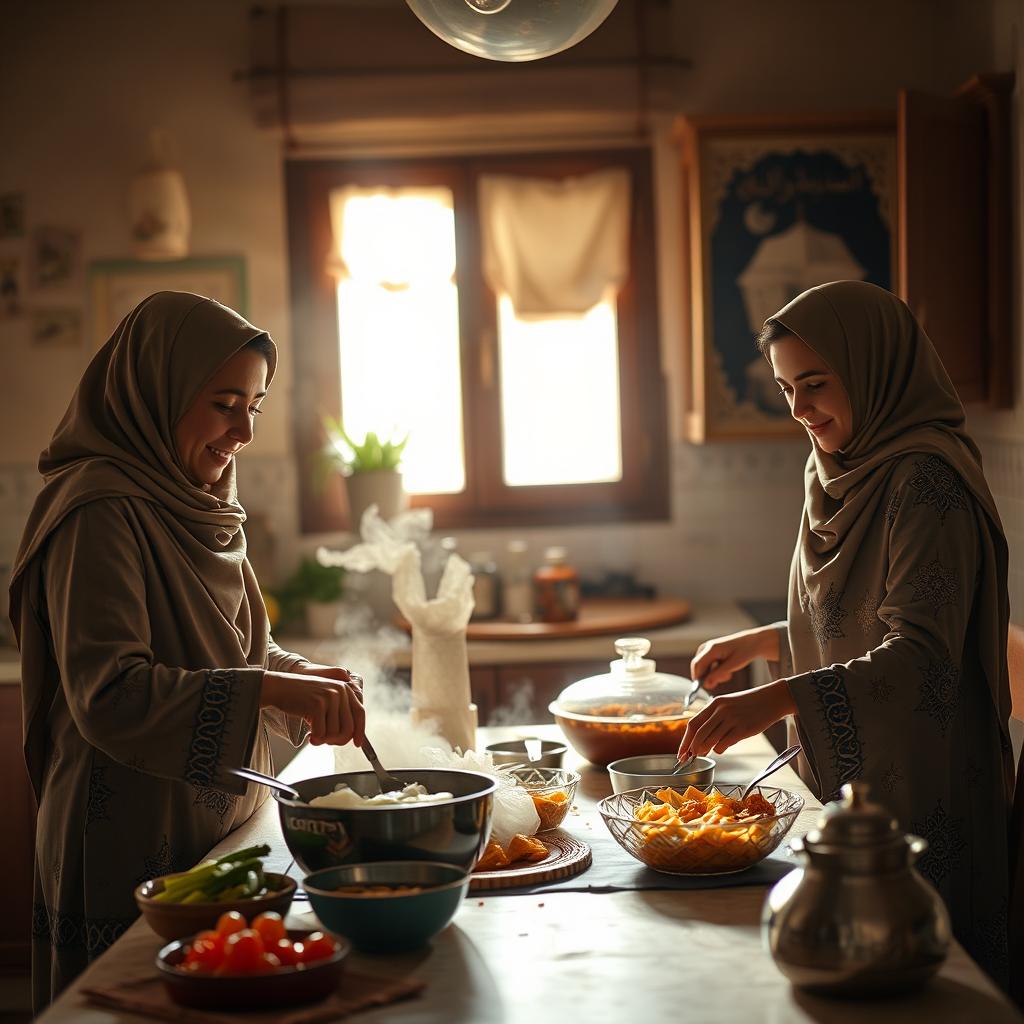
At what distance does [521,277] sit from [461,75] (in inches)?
24.9

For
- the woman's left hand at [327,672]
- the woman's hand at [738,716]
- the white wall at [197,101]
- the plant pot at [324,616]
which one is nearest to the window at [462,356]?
the white wall at [197,101]

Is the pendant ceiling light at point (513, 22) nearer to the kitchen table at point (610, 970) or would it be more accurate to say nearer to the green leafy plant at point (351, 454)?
the kitchen table at point (610, 970)

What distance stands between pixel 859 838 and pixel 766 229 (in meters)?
2.80

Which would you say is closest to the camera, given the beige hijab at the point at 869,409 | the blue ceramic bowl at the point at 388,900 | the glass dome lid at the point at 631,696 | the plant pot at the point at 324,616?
the blue ceramic bowl at the point at 388,900

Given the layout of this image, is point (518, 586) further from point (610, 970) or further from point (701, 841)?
point (610, 970)

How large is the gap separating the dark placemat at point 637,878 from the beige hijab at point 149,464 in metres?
0.60

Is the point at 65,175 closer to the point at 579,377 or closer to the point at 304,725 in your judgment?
the point at 579,377

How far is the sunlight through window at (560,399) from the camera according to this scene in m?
4.20

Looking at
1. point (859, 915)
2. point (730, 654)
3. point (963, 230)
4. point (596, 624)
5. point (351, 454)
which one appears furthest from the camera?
point (351, 454)

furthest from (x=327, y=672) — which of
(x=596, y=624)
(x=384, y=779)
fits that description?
(x=596, y=624)

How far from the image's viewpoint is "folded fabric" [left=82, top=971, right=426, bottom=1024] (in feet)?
4.02

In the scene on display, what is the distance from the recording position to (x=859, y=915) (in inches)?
47.9

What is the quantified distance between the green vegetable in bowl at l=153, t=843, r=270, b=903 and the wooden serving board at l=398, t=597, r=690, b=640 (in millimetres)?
2079

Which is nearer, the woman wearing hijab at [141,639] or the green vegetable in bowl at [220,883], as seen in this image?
the green vegetable in bowl at [220,883]
